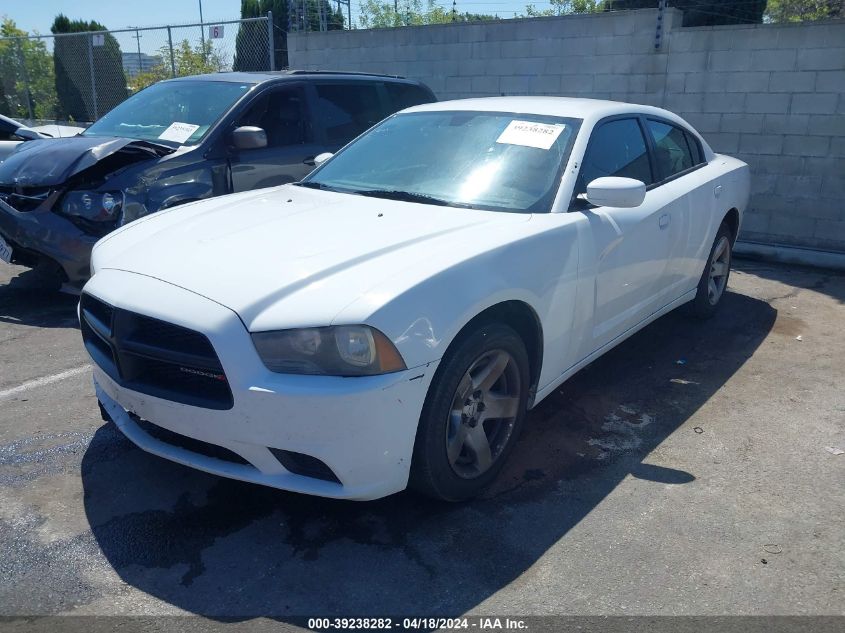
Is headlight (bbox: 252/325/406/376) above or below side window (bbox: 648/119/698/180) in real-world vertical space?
below

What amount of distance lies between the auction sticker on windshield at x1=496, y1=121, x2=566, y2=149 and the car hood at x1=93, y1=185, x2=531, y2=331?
60 cm

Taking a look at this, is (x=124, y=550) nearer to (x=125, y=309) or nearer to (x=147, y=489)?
(x=147, y=489)

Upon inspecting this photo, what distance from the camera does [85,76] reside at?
55.8ft

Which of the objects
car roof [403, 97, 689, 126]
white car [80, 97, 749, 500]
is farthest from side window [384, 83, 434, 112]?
white car [80, 97, 749, 500]

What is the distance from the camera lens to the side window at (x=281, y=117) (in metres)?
6.14

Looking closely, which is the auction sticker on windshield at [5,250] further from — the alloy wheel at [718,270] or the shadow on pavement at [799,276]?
the shadow on pavement at [799,276]

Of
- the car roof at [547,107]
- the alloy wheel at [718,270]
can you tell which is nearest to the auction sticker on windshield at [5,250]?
the car roof at [547,107]

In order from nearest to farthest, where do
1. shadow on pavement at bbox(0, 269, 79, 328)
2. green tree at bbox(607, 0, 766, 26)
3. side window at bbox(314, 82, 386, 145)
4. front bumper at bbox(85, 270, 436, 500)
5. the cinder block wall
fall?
1. front bumper at bbox(85, 270, 436, 500)
2. shadow on pavement at bbox(0, 269, 79, 328)
3. side window at bbox(314, 82, 386, 145)
4. the cinder block wall
5. green tree at bbox(607, 0, 766, 26)

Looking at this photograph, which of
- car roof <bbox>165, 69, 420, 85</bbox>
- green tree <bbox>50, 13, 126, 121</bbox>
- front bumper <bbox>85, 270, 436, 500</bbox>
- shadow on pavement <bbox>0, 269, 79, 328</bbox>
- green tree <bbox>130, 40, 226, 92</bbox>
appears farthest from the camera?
green tree <bbox>50, 13, 126, 121</bbox>

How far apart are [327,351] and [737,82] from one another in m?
7.03

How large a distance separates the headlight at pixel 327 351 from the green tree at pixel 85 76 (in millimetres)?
15325

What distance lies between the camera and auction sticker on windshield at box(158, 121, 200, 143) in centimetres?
589

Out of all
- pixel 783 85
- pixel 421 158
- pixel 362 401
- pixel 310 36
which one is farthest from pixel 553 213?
pixel 310 36

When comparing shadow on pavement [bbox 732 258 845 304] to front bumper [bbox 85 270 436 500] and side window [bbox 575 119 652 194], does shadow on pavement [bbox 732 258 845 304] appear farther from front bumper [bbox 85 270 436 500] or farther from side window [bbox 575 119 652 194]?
front bumper [bbox 85 270 436 500]
